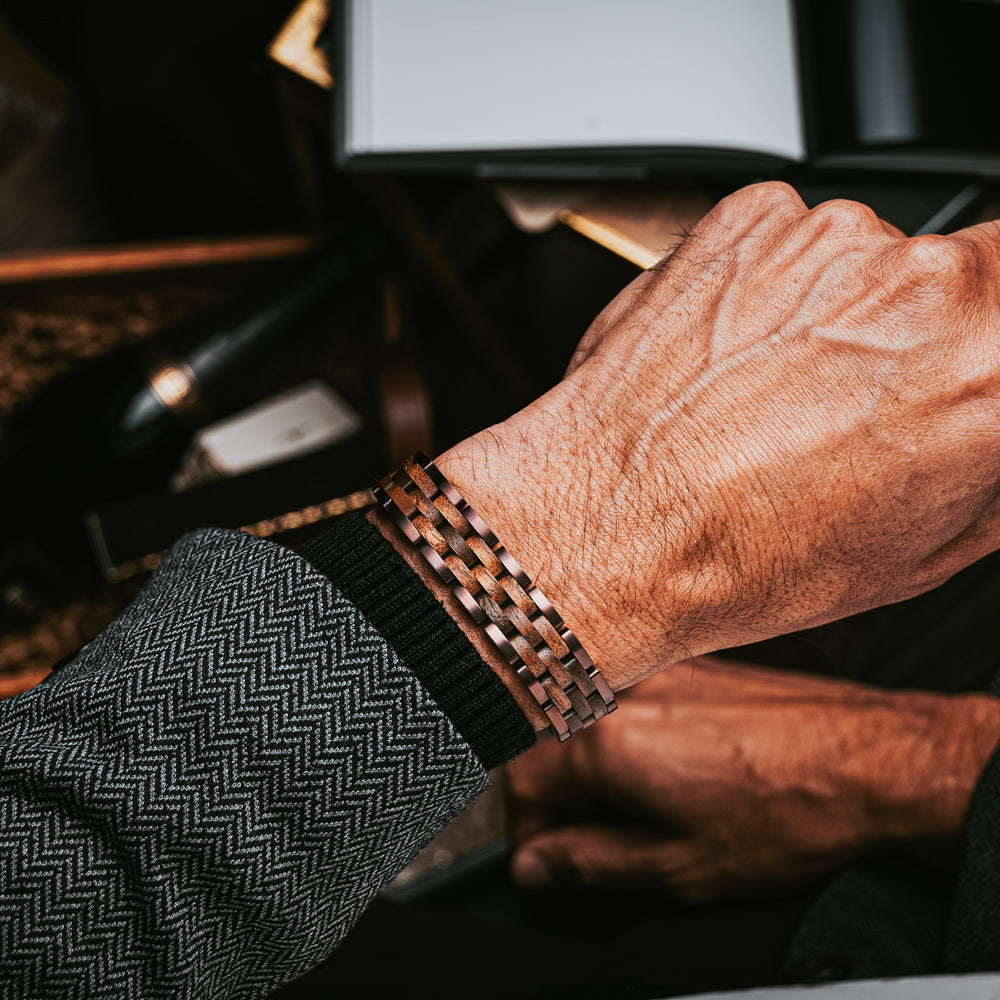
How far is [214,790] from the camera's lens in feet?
1.28

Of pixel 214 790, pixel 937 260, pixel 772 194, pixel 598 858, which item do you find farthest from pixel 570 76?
pixel 598 858

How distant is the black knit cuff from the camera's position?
0.42 m

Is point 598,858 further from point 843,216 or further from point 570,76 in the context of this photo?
point 570,76

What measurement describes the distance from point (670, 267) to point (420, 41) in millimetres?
386

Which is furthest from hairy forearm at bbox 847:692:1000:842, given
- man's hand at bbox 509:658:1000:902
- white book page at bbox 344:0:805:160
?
white book page at bbox 344:0:805:160

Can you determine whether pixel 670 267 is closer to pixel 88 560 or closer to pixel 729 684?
pixel 729 684

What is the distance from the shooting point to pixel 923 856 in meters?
0.76

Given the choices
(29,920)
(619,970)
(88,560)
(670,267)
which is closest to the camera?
(29,920)

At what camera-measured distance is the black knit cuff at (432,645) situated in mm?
424

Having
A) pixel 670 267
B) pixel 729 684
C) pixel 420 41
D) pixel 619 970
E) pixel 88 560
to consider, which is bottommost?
pixel 619 970

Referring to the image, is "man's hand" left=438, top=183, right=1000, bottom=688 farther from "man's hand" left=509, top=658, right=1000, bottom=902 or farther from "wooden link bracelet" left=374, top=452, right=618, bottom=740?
"man's hand" left=509, top=658, right=1000, bottom=902

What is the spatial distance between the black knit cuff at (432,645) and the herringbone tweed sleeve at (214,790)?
0.01 metres

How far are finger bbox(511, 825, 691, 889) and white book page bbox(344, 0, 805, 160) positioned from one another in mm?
728

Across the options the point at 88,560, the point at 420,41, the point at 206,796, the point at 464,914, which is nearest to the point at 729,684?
the point at 464,914
